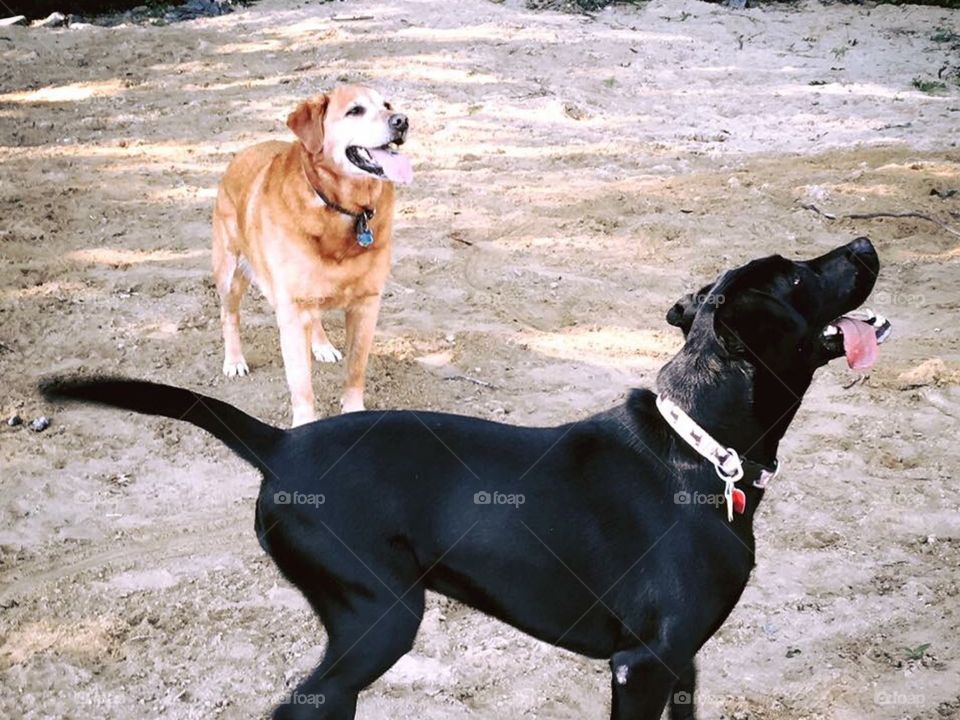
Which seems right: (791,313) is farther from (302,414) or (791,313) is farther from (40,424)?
(40,424)

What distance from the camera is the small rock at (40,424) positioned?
17.2 ft

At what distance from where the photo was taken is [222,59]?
11.9 m

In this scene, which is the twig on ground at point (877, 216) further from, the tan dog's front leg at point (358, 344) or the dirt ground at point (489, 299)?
the tan dog's front leg at point (358, 344)

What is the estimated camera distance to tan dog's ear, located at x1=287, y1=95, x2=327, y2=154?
4.96 meters

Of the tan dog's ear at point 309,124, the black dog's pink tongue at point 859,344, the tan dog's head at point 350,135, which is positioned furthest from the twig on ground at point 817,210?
the black dog's pink tongue at point 859,344

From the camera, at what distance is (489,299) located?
6773 mm

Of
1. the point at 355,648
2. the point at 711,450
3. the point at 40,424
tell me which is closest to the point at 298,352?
the point at 40,424

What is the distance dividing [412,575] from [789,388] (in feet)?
3.90

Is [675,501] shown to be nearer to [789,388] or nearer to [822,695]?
[789,388]

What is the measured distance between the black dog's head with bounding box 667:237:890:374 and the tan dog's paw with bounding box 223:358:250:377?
322 cm

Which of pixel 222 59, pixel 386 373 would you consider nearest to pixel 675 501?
pixel 386 373

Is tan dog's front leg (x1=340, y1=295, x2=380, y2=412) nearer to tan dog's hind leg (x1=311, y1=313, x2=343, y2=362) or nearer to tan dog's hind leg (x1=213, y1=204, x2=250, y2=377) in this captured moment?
tan dog's hind leg (x1=311, y1=313, x2=343, y2=362)

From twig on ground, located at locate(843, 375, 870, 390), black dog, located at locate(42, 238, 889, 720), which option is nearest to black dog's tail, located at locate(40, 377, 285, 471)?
black dog, located at locate(42, 238, 889, 720)

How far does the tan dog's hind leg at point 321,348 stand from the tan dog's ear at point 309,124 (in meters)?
1.36
